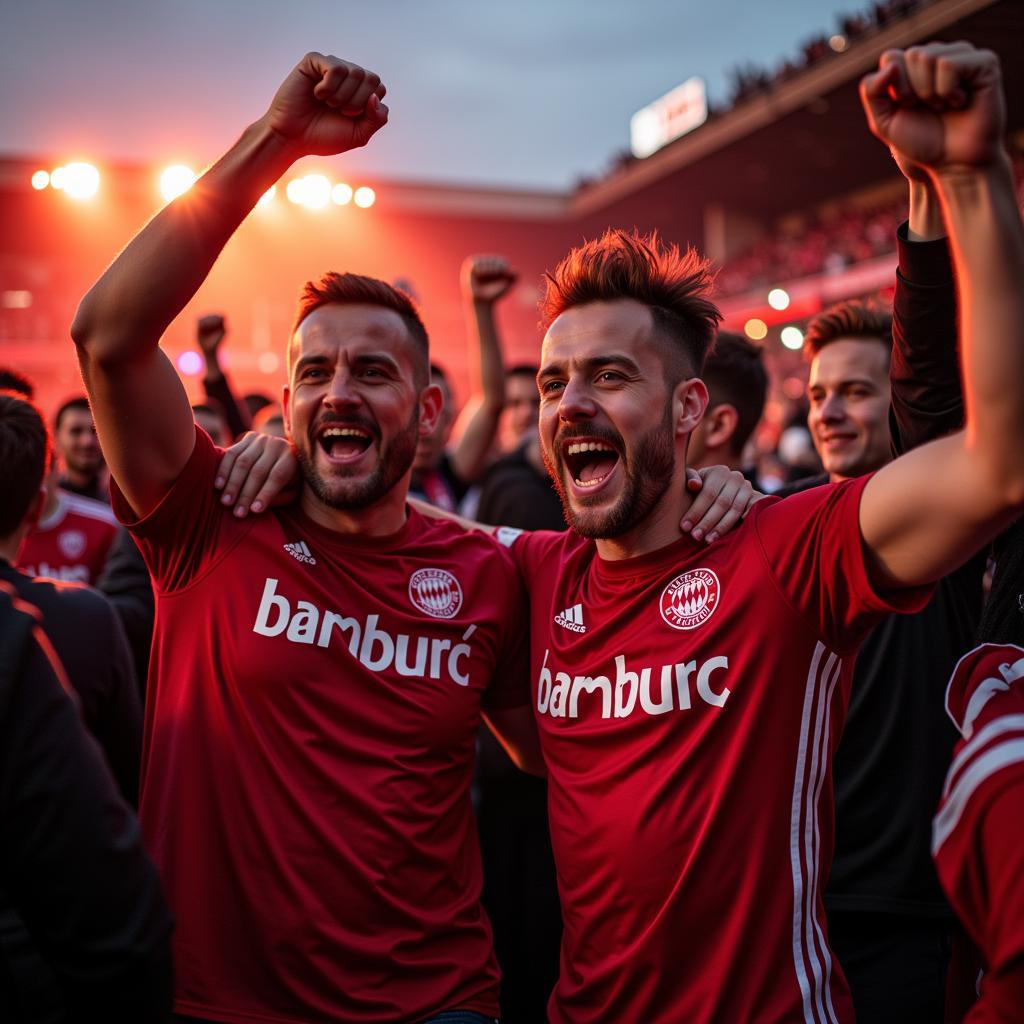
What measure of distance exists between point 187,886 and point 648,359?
5.25 feet

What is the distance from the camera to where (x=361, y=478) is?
260 cm

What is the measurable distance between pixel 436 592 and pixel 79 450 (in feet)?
13.2

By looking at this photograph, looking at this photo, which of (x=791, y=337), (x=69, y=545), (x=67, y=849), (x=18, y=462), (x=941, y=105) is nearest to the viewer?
(x=67, y=849)

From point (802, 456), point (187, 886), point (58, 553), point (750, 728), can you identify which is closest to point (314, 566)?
point (187, 886)

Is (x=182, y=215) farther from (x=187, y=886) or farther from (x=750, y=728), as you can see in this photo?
(x=750, y=728)

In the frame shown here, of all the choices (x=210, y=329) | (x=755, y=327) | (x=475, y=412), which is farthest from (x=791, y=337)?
(x=210, y=329)

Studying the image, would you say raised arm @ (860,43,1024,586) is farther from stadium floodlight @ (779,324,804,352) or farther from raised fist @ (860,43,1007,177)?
stadium floodlight @ (779,324,804,352)

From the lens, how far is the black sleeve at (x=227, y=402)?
5164 millimetres

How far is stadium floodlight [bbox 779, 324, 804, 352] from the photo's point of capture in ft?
76.0

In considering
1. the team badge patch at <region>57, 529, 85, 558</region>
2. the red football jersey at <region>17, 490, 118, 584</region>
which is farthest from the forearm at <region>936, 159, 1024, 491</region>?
the team badge patch at <region>57, 529, 85, 558</region>

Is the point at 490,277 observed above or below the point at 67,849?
above

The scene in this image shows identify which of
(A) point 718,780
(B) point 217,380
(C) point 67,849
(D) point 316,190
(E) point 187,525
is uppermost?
(D) point 316,190

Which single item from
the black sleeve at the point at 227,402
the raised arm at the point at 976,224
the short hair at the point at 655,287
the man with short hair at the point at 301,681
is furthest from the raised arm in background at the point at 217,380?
the raised arm at the point at 976,224

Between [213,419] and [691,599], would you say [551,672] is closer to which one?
[691,599]
